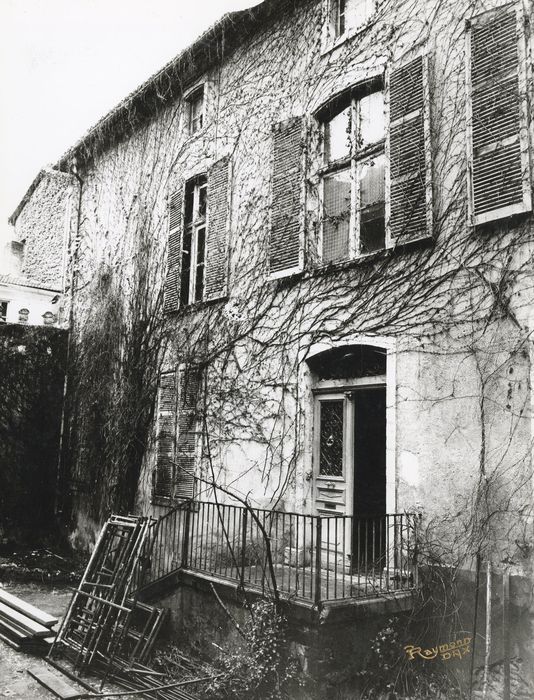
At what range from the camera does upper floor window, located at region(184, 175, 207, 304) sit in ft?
31.9

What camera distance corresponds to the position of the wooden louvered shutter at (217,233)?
8891 millimetres

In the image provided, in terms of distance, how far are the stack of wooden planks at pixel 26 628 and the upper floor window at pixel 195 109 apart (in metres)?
7.49

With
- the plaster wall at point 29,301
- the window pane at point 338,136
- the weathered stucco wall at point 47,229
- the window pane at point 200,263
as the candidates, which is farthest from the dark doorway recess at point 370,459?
the weathered stucco wall at point 47,229

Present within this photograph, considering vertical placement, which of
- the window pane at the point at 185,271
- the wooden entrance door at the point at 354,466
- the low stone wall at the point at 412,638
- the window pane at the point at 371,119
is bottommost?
the low stone wall at the point at 412,638

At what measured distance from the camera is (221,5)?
6949 millimetres

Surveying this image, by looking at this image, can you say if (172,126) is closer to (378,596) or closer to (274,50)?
(274,50)

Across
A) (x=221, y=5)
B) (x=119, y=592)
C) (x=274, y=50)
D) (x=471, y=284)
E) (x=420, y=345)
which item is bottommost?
(x=119, y=592)

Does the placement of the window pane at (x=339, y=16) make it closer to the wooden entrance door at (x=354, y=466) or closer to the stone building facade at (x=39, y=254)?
the wooden entrance door at (x=354, y=466)

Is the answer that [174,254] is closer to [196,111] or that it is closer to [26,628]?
[196,111]

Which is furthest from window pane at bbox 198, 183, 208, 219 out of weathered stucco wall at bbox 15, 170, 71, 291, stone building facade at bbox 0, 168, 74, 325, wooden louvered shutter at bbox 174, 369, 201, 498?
weathered stucco wall at bbox 15, 170, 71, 291

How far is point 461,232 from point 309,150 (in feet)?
8.79

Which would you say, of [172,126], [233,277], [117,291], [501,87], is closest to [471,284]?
[501,87]

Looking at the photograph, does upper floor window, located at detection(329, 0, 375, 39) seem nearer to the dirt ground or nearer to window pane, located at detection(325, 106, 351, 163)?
window pane, located at detection(325, 106, 351, 163)

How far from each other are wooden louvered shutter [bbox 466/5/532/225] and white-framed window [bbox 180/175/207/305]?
488cm
